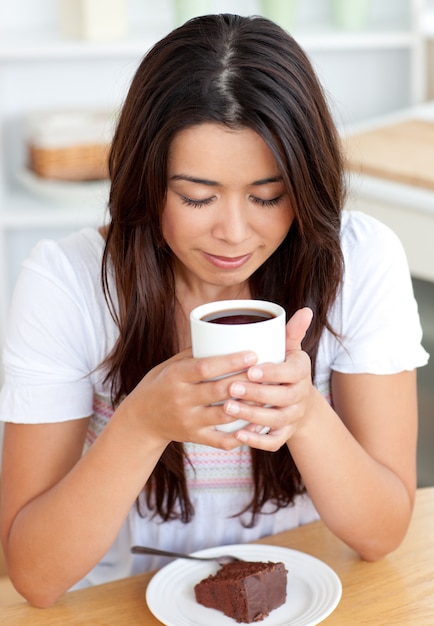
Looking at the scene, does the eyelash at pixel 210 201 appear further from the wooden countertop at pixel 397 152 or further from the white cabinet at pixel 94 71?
the white cabinet at pixel 94 71

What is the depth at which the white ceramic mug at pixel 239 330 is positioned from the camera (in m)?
0.96

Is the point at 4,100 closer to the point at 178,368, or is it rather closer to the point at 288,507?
the point at 288,507

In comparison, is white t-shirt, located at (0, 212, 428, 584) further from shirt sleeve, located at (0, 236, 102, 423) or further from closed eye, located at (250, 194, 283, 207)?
closed eye, located at (250, 194, 283, 207)

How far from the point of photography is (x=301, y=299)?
138 cm

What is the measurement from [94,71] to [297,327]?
2246 mm

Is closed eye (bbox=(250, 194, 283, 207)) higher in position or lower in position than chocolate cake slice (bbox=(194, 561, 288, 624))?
higher

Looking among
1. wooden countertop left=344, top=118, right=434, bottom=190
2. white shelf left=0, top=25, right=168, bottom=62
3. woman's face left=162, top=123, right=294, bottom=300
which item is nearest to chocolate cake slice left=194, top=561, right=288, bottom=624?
woman's face left=162, top=123, right=294, bottom=300

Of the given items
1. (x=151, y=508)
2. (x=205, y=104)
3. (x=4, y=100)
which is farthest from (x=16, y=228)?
(x=205, y=104)

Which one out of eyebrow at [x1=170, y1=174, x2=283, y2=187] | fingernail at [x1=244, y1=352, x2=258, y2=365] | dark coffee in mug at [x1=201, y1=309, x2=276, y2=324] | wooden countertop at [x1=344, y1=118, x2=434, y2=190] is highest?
eyebrow at [x1=170, y1=174, x2=283, y2=187]

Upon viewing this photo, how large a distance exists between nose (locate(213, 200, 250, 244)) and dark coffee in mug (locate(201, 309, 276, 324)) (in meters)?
0.18

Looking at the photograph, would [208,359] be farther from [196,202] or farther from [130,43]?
[130,43]

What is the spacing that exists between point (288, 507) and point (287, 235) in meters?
0.39

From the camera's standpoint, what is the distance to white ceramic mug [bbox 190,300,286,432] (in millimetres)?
955

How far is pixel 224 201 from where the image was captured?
118 centimetres
